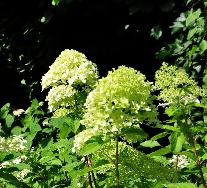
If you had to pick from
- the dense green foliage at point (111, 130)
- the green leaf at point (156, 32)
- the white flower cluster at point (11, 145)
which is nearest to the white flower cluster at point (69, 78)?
the dense green foliage at point (111, 130)

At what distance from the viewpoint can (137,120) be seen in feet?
7.32

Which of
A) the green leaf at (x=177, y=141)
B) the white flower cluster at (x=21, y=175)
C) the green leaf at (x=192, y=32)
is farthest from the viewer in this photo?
the green leaf at (x=192, y=32)

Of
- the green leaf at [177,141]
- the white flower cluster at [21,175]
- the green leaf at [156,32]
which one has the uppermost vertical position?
the green leaf at [156,32]

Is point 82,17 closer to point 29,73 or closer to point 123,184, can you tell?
point 29,73

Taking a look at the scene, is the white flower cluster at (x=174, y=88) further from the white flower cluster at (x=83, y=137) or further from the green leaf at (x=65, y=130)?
the green leaf at (x=65, y=130)

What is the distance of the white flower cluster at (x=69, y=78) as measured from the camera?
2902 millimetres

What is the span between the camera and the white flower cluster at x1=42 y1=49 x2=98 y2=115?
9.52 ft

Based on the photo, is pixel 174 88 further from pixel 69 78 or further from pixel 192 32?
pixel 192 32

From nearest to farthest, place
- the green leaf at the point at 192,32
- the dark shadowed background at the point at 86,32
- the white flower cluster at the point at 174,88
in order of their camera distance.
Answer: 1. the white flower cluster at the point at 174,88
2. the green leaf at the point at 192,32
3. the dark shadowed background at the point at 86,32

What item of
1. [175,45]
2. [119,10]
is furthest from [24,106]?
[175,45]

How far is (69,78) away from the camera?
9.66 ft

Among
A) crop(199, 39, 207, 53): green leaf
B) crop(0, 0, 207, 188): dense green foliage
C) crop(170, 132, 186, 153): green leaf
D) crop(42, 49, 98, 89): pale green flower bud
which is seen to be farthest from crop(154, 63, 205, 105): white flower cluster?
crop(199, 39, 207, 53): green leaf

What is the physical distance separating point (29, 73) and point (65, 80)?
4045mm

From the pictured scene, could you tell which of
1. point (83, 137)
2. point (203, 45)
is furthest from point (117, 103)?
point (203, 45)
